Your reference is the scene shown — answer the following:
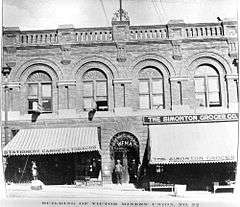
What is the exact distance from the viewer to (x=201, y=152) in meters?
8.81

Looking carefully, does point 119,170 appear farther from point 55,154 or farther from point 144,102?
point 144,102

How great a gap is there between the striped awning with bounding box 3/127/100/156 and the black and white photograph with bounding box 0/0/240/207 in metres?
0.03

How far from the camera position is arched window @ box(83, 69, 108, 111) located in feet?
32.7

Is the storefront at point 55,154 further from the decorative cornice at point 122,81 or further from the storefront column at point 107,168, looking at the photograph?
the decorative cornice at point 122,81

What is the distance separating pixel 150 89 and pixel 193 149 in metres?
1.95

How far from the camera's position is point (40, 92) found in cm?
1012

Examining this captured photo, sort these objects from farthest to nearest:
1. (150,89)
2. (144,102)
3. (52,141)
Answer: (150,89) < (144,102) < (52,141)

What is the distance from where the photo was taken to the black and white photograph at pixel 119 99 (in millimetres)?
8672

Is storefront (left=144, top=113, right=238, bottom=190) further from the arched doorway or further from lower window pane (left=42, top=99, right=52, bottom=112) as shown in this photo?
lower window pane (left=42, top=99, right=52, bottom=112)

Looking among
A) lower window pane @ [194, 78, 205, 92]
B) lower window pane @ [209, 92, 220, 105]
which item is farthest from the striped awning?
lower window pane @ [209, 92, 220, 105]

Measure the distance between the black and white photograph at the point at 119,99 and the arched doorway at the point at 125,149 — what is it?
26 mm

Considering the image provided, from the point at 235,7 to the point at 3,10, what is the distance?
4.89 metres

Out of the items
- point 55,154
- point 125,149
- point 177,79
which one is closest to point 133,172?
point 125,149

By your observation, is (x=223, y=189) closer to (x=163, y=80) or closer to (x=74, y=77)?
(x=163, y=80)
